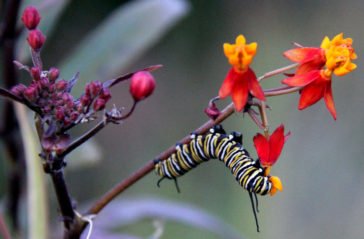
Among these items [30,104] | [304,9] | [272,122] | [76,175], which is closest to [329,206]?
[272,122]

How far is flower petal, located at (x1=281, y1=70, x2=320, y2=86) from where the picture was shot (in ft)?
1.33

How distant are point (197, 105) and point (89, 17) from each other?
57cm

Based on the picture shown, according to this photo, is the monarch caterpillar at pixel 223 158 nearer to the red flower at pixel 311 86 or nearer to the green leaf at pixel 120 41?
the red flower at pixel 311 86

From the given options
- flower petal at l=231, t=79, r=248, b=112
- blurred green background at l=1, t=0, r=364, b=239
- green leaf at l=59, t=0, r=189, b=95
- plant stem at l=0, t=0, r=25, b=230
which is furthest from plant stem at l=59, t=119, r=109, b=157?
blurred green background at l=1, t=0, r=364, b=239

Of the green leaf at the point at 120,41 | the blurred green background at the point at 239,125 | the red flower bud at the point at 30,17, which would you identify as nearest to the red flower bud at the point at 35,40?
the red flower bud at the point at 30,17

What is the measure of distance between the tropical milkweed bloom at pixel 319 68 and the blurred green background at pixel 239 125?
1160 millimetres

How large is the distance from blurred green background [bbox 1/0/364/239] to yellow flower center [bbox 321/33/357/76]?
3.80 feet

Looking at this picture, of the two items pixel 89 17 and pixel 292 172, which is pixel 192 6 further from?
pixel 292 172

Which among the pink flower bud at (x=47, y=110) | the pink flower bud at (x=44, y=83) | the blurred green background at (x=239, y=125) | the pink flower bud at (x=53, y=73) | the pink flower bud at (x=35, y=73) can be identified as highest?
the pink flower bud at (x=35, y=73)

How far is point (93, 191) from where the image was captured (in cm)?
169

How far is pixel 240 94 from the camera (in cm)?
39

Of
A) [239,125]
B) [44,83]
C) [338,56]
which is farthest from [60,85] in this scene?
[239,125]

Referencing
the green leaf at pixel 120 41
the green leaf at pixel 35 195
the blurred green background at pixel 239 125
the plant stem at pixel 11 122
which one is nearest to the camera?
the green leaf at pixel 35 195

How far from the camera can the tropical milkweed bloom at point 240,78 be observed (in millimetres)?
394
